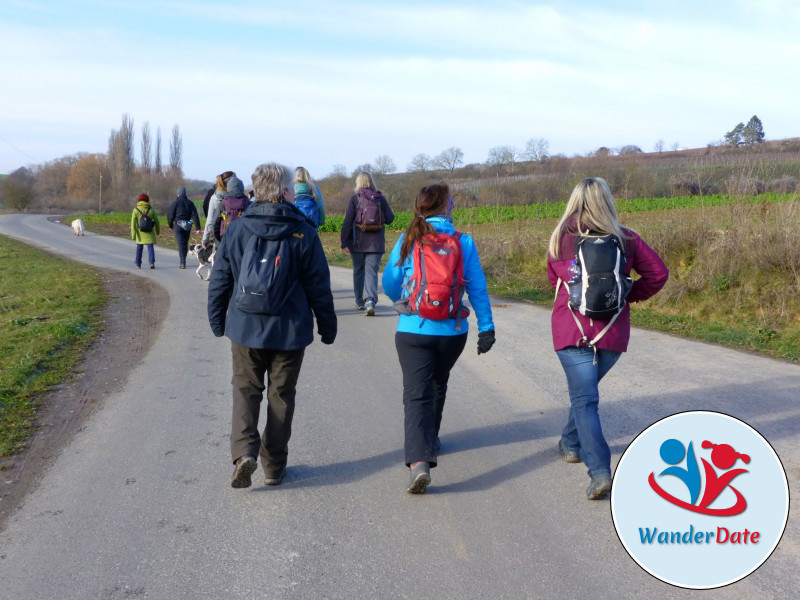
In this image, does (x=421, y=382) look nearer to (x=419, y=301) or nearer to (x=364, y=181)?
Result: (x=419, y=301)

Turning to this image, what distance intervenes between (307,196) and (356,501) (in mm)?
5836

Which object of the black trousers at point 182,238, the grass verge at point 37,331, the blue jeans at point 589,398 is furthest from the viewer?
the black trousers at point 182,238

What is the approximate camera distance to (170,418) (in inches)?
229

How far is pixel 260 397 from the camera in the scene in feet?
14.7

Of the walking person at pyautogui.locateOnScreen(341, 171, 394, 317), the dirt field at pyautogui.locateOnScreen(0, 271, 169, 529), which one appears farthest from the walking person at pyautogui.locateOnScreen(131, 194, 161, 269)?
the walking person at pyautogui.locateOnScreen(341, 171, 394, 317)

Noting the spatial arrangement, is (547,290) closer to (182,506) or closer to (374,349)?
(374,349)

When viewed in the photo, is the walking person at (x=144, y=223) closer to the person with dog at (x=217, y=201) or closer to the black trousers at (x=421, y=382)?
the person with dog at (x=217, y=201)

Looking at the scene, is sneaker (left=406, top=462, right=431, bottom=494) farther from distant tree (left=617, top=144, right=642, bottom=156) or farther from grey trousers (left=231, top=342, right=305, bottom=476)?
distant tree (left=617, top=144, right=642, bottom=156)

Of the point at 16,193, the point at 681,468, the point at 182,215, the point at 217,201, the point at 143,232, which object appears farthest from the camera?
the point at 16,193

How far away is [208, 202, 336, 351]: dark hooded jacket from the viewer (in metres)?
4.30

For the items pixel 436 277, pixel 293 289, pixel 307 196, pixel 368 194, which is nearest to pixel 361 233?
pixel 368 194

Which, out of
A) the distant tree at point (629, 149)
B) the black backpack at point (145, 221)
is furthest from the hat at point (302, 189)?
the distant tree at point (629, 149)

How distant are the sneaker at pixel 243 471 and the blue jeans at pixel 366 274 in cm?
599

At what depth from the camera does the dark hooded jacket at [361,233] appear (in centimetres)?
1009
